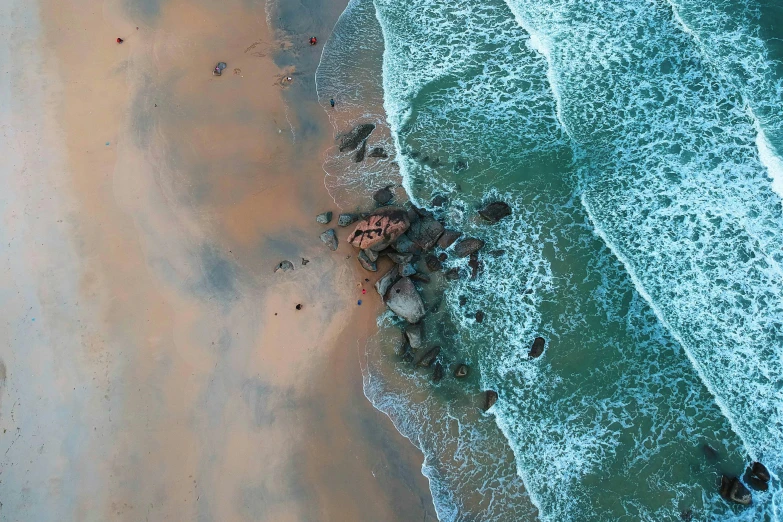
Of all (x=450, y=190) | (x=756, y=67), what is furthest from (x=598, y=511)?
(x=756, y=67)

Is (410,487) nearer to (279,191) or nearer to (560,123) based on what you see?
(279,191)

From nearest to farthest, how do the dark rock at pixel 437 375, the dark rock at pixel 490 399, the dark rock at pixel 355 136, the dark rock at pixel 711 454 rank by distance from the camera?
the dark rock at pixel 711 454 → the dark rock at pixel 490 399 → the dark rock at pixel 437 375 → the dark rock at pixel 355 136

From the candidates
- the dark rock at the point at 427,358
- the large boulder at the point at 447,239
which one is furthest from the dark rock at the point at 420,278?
the dark rock at the point at 427,358

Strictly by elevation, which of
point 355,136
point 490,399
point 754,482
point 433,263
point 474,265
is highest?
point 355,136

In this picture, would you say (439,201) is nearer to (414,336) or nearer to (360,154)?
(360,154)

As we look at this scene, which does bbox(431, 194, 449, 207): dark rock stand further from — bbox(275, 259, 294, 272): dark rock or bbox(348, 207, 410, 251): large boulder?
bbox(275, 259, 294, 272): dark rock

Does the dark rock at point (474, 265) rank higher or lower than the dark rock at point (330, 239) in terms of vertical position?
lower

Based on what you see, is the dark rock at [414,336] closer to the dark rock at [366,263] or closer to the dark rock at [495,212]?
the dark rock at [366,263]

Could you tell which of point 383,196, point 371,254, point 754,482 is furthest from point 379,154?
point 754,482
